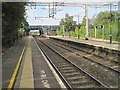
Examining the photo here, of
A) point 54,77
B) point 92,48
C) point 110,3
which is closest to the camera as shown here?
point 54,77

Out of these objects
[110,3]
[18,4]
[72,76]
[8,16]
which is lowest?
[72,76]

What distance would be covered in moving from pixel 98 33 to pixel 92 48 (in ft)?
69.2

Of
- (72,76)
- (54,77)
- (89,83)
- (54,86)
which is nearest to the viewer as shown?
(54,86)

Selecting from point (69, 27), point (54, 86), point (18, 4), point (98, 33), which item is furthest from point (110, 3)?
point (69, 27)

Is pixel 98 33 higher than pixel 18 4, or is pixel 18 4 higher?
pixel 18 4

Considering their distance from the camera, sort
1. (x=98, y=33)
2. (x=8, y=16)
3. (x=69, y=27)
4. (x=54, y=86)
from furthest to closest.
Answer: (x=69, y=27), (x=98, y=33), (x=8, y=16), (x=54, y=86)

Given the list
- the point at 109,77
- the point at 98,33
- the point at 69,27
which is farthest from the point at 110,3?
the point at 69,27

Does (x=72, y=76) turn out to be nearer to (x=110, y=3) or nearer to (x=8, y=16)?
(x=8, y=16)

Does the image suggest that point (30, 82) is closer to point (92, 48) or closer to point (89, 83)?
point (89, 83)

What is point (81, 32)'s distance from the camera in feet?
197

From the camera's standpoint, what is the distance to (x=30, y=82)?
726 cm

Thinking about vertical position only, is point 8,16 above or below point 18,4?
below

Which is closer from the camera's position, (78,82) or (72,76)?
(78,82)

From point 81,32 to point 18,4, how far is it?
41.0 m
